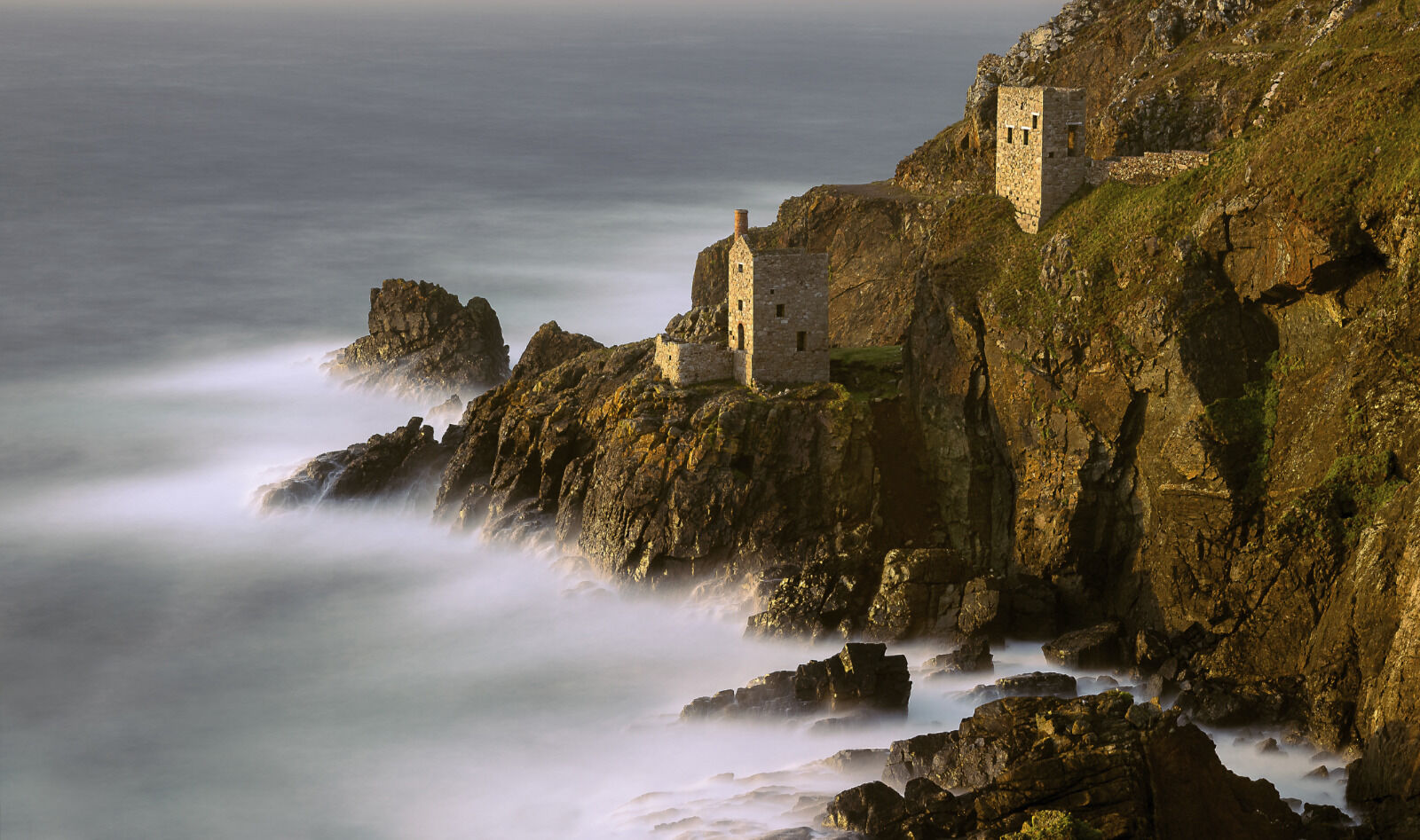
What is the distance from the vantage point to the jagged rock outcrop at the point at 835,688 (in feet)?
150

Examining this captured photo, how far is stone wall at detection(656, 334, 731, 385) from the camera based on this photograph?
5747cm

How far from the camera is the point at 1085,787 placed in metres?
37.1

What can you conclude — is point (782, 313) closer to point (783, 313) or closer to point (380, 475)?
point (783, 313)

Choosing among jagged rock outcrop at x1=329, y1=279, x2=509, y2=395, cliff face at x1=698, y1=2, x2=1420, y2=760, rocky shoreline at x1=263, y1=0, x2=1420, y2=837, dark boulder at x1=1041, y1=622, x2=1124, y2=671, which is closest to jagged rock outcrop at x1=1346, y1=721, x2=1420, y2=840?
rocky shoreline at x1=263, y1=0, x2=1420, y2=837

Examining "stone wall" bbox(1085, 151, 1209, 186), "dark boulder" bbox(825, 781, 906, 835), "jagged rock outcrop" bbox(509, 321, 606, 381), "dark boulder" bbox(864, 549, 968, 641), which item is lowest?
"dark boulder" bbox(825, 781, 906, 835)

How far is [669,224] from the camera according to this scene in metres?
128

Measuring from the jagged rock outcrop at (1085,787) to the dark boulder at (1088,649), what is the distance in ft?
23.3

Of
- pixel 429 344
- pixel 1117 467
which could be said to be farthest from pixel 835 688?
pixel 429 344

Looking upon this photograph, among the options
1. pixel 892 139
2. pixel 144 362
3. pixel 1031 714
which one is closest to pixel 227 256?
pixel 144 362

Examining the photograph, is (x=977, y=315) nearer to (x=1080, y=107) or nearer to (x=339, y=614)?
(x=1080, y=107)

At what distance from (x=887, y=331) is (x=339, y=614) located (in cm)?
2214

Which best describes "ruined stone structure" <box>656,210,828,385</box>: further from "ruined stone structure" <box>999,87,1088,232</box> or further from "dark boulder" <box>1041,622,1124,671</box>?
"dark boulder" <box>1041,622,1124,671</box>

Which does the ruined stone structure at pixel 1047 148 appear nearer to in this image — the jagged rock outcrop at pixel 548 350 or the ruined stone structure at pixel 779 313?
the ruined stone structure at pixel 779 313

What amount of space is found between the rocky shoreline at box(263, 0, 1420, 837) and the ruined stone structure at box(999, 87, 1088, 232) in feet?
2.37
